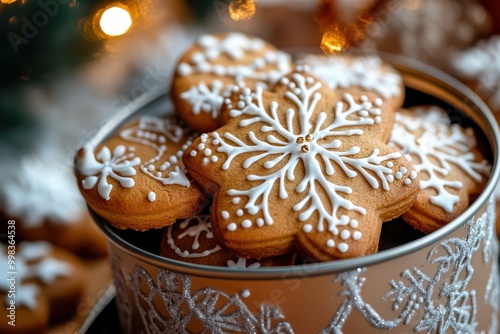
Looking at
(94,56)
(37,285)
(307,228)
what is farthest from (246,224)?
(94,56)

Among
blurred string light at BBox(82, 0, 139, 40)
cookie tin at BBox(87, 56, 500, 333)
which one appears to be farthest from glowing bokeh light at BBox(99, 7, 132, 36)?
cookie tin at BBox(87, 56, 500, 333)

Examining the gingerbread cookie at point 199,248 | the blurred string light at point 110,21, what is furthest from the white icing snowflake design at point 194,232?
the blurred string light at point 110,21

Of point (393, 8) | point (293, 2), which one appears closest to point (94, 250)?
point (393, 8)

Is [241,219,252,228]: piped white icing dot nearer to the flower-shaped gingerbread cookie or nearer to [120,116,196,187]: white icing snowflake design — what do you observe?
the flower-shaped gingerbread cookie

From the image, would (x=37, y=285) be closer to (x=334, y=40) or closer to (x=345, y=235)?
(x=345, y=235)

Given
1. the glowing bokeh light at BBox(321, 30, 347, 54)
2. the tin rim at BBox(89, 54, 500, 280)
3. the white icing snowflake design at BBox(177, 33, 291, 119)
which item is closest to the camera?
the tin rim at BBox(89, 54, 500, 280)

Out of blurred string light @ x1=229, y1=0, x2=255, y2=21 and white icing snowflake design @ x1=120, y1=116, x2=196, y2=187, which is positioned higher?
white icing snowflake design @ x1=120, y1=116, x2=196, y2=187

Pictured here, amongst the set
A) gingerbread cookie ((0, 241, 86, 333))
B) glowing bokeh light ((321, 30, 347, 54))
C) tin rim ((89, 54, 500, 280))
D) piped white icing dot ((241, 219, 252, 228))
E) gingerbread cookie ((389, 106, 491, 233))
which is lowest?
gingerbread cookie ((0, 241, 86, 333))
